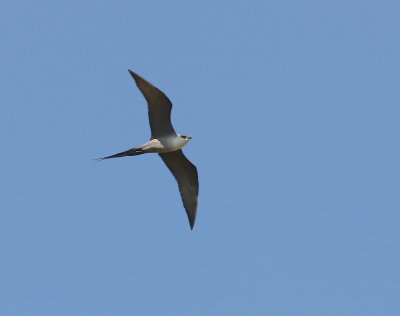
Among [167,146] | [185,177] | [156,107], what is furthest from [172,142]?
[185,177]

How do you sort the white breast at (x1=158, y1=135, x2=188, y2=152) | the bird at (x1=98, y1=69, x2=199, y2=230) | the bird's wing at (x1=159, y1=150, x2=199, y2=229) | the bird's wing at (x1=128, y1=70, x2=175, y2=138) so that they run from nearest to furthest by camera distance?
the bird's wing at (x1=128, y1=70, x2=175, y2=138), the bird at (x1=98, y1=69, x2=199, y2=230), the white breast at (x1=158, y1=135, x2=188, y2=152), the bird's wing at (x1=159, y1=150, x2=199, y2=229)

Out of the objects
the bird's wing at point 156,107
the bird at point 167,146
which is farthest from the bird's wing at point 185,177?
the bird's wing at point 156,107

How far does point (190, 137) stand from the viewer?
25.5 m

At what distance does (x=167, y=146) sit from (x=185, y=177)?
1357 mm

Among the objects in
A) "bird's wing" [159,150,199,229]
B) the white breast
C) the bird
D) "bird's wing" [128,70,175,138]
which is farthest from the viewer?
"bird's wing" [159,150,199,229]

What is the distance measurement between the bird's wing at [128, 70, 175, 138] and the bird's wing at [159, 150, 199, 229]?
42.9 inches

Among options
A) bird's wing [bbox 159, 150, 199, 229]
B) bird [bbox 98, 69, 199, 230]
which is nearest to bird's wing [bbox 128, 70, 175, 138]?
bird [bbox 98, 69, 199, 230]

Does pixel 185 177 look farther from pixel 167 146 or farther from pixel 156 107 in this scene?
pixel 156 107

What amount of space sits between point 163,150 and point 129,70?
2.49 metres

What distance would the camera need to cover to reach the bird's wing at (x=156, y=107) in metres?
23.8

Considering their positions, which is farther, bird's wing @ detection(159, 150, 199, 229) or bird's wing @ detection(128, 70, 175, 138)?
bird's wing @ detection(159, 150, 199, 229)

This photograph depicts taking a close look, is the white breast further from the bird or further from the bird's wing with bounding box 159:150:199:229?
the bird's wing with bounding box 159:150:199:229

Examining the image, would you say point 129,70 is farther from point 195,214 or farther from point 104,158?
point 195,214

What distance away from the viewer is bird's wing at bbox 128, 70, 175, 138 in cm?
2380
